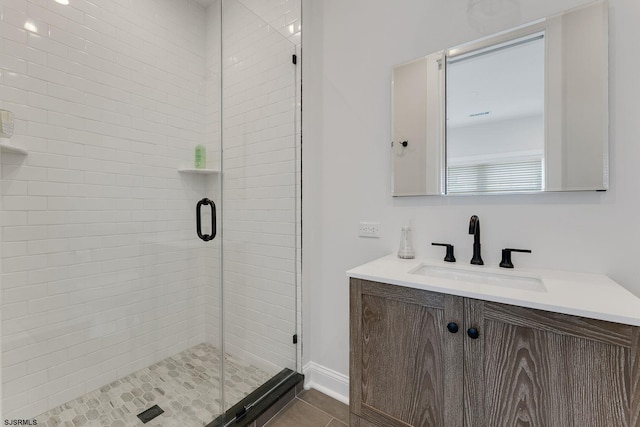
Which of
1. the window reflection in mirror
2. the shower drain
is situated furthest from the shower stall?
the window reflection in mirror

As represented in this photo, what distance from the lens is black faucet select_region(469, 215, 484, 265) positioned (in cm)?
129

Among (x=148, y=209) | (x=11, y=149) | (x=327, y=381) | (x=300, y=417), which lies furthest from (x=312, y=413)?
(x=11, y=149)

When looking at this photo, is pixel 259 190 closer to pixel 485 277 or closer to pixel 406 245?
pixel 406 245

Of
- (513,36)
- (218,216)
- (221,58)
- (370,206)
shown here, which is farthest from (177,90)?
(513,36)

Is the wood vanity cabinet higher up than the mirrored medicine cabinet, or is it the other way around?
the mirrored medicine cabinet

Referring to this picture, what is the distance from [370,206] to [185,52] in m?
1.90

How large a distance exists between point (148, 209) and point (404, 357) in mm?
1931

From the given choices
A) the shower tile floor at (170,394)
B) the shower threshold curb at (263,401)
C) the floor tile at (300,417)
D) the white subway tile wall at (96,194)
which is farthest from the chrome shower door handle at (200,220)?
the floor tile at (300,417)

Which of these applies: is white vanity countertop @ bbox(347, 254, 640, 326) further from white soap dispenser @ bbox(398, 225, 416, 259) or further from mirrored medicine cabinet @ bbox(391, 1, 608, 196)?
mirrored medicine cabinet @ bbox(391, 1, 608, 196)

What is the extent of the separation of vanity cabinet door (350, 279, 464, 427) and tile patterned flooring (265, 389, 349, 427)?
0.39 meters

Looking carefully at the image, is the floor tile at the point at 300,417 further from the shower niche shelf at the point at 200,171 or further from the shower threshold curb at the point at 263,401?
the shower niche shelf at the point at 200,171

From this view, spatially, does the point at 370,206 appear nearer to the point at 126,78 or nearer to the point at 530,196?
the point at 530,196

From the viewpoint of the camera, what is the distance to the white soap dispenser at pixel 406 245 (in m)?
1.51

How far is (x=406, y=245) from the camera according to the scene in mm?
1518
